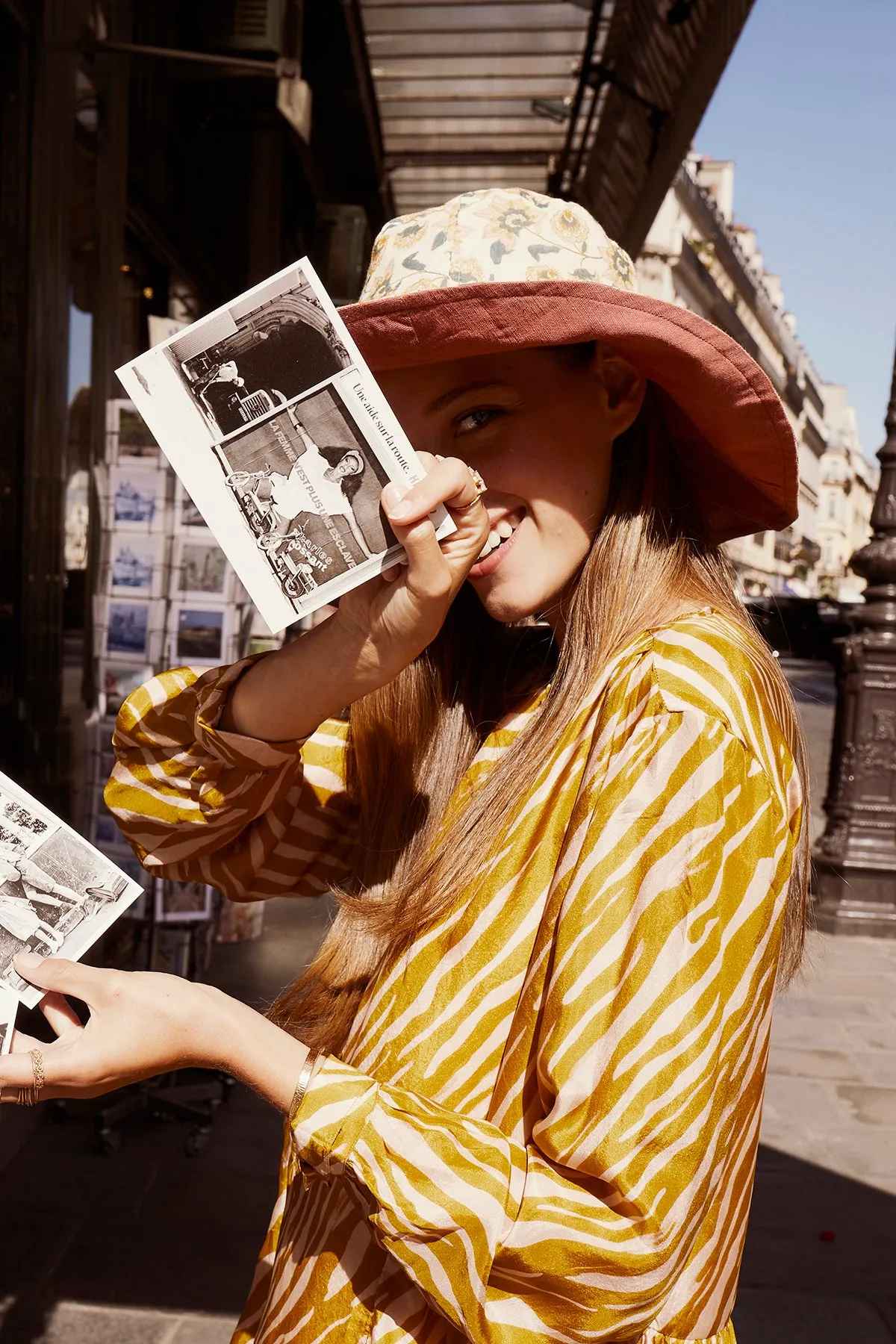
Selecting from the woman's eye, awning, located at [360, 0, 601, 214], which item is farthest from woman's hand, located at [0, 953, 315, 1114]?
awning, located at [360, 0, 601, 214]

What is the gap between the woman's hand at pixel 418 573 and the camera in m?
1.13

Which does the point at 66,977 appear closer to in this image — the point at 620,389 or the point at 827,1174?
the point at 620,389

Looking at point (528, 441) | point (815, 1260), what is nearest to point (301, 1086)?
point (528, 441)

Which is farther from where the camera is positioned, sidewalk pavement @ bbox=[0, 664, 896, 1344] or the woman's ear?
sidewalk pavement @ bbox=[0, 664, 896, 1344]

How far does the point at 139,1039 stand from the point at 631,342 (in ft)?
2.75

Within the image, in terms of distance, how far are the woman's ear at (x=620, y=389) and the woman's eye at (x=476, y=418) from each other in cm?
13

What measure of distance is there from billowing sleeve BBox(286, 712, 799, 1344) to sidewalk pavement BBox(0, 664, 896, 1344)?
1437mm

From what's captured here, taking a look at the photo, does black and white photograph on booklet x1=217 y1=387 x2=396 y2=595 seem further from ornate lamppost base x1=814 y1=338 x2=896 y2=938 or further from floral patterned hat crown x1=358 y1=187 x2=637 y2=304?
ornate lamppost base x1=814 y1=338 x2=896 y2=938

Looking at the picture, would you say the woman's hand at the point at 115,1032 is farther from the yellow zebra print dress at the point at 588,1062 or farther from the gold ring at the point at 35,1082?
the yellow zebra print dress at the point at 588,1062

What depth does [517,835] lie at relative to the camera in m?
1.20

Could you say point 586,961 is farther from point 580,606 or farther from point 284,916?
point 284,916

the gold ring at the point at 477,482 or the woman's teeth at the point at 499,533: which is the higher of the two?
the gold ring at the point at 477,482

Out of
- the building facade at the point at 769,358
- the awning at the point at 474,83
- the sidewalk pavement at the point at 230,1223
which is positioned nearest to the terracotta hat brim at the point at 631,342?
the sidewalk pavement at the point at 230,1223

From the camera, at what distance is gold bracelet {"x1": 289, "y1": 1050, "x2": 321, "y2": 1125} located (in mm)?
1032
